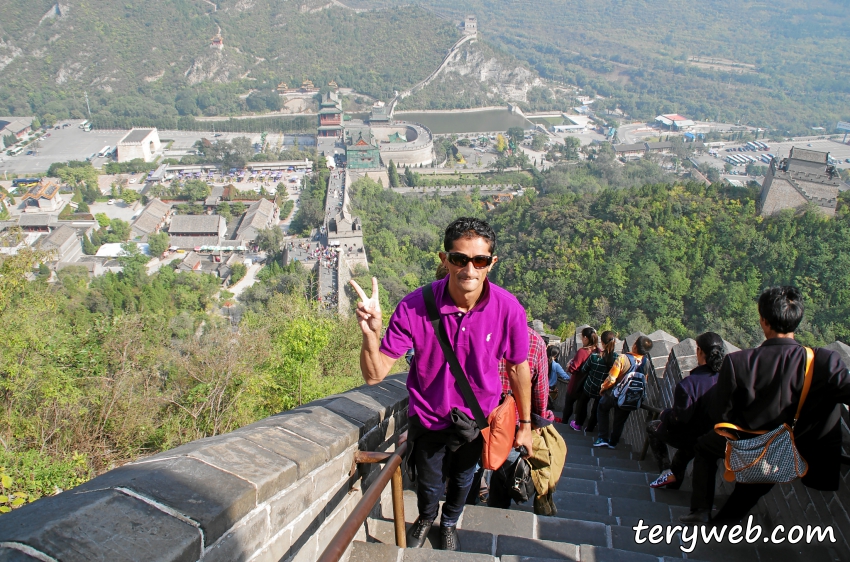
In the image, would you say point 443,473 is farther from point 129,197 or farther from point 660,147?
point 660,147

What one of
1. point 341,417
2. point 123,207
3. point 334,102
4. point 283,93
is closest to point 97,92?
point 283,93

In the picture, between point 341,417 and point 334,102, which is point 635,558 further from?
point 334,102

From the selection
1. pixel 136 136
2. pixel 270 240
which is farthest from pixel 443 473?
pixel 136 136

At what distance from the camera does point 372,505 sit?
1.83 meters

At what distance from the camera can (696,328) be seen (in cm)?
2052

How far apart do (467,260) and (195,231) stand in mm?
31538

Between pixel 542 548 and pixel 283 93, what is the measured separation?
71.2 meters

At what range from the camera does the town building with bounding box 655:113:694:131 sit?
6305 centimetres

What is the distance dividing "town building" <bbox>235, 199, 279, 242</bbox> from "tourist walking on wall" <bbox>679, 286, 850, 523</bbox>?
29778 millimetres

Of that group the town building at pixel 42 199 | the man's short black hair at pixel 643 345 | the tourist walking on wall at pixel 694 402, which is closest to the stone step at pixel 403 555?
the tourist walking on wall at pixel 694 402

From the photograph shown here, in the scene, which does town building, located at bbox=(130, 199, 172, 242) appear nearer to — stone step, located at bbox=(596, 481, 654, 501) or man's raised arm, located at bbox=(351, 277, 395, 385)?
stone step, located at bbox=(596, 481, 654, 501)

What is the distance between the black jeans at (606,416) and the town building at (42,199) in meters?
37.9

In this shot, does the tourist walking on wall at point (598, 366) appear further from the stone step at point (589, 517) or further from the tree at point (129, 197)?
the tree at point (129, 197)

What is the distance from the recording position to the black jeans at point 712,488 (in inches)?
98.6
